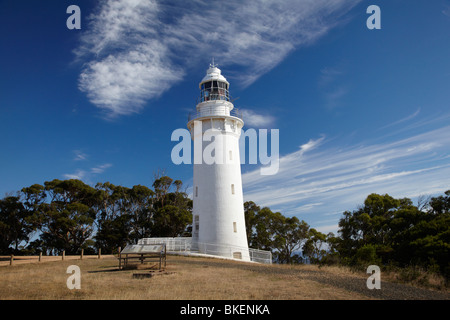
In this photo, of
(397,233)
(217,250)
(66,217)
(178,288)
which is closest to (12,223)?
(66,217)

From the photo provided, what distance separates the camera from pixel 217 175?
26828 mm

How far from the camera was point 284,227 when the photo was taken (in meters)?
41.1

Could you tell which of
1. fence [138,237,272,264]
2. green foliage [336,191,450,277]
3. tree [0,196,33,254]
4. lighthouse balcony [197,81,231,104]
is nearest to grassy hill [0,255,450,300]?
green foliage [336,191,450,277]

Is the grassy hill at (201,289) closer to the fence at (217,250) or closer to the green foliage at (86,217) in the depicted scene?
the fence at (217,250)

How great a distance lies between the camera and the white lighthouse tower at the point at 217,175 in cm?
2580

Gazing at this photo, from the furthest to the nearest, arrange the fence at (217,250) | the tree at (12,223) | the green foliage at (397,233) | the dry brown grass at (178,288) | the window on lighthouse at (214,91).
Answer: the tree at (12,223)
the window on lighthouse at (214,91)
the fence at (217,250)
the green foliage at (397,233)
the dry brown grass at (178,288)

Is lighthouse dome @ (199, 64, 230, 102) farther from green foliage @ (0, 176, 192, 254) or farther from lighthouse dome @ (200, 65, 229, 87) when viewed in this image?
green foliage @ (0, 176, 192, 254)

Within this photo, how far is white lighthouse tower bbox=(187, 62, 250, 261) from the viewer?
1016 inches

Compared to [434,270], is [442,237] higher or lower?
higher

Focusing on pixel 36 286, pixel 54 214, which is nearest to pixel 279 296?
pixel 36 286

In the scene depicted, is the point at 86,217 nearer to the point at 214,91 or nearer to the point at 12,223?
the point at 12,223

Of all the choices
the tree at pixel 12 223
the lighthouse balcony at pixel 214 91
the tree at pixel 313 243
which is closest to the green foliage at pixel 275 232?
the tree at pixel 313 243

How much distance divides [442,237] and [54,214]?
34961 mm
